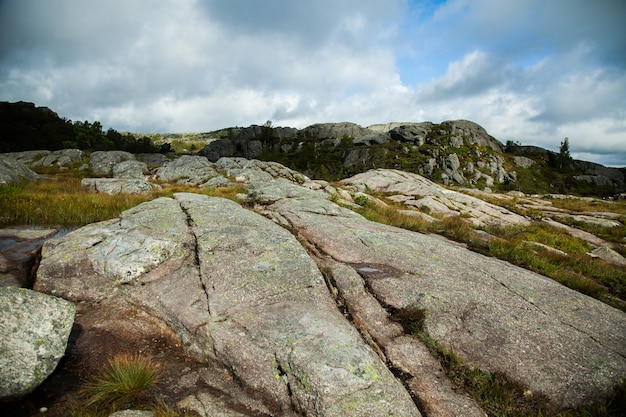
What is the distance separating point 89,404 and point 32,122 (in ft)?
496

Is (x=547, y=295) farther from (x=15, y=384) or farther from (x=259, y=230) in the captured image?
(x=15, y=384)

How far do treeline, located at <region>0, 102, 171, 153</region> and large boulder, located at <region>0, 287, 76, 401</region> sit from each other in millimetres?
106272

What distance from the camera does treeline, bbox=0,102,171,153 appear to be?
286ft

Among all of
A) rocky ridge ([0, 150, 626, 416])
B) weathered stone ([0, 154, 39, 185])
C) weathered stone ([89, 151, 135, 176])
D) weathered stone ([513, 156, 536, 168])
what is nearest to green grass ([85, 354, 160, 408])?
rocky ridge ([0, 150, 626, 416])

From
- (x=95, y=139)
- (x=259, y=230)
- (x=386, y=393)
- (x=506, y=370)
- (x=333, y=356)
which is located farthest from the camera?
(x=95, y=139)

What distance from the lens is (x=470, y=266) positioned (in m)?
8.67

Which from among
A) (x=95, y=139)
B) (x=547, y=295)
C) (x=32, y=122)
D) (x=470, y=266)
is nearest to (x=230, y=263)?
(x=470, y=266)

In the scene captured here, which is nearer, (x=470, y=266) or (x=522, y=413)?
(x=522, y=413)

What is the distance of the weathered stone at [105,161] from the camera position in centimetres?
4519

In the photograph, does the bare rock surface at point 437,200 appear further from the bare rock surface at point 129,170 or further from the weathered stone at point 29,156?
the weathered stone at point 29,156

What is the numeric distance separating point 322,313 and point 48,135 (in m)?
132

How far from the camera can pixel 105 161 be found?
48.2 meters

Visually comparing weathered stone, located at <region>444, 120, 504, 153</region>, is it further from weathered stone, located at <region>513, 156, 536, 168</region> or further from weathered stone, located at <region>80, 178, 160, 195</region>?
weathered stone, located at <region>80, 178, 160, 195</region>

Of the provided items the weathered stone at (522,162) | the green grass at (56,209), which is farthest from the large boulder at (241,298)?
the weathered stone at (522,162)
